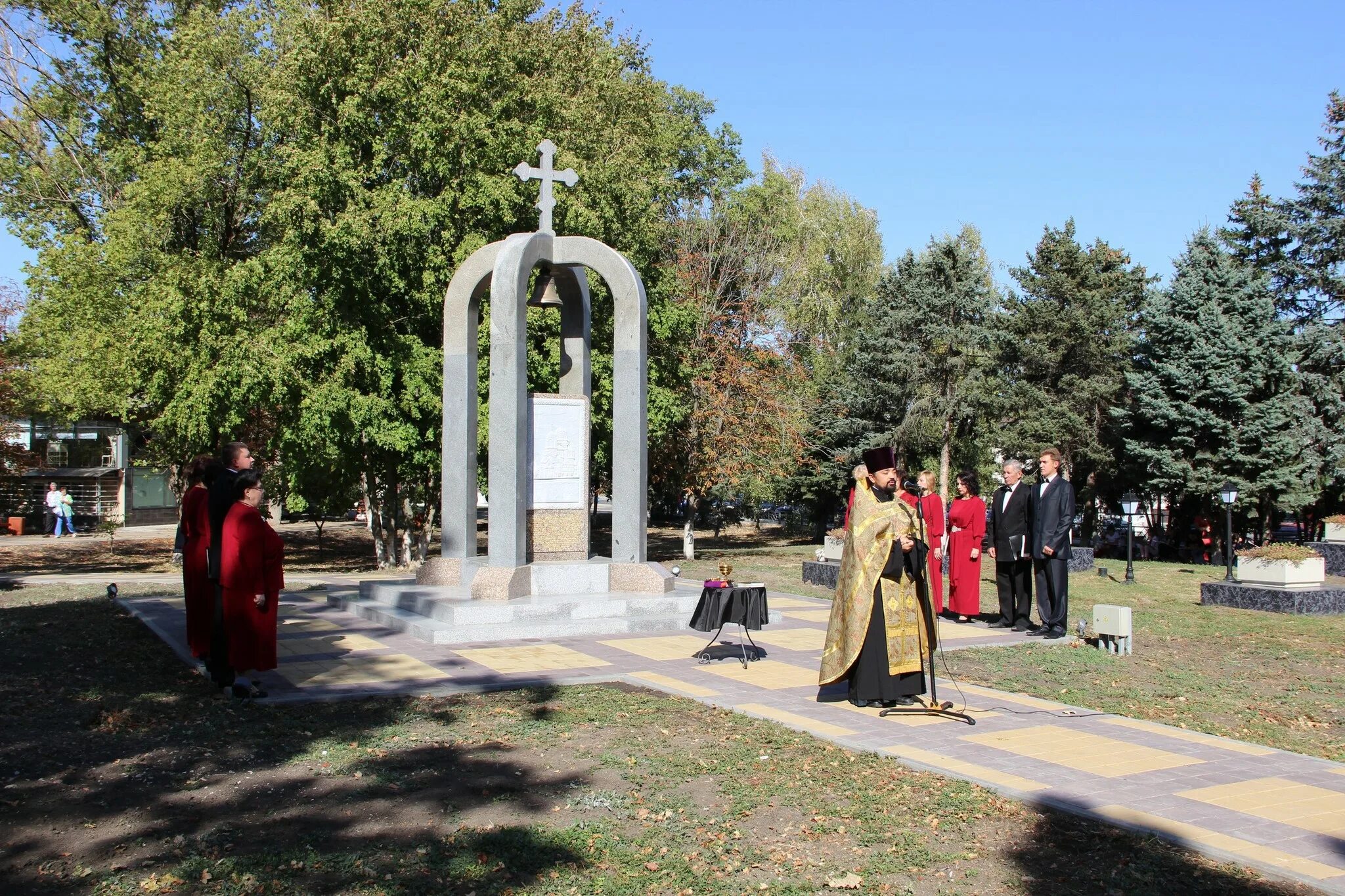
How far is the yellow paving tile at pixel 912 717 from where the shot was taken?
7797 mm

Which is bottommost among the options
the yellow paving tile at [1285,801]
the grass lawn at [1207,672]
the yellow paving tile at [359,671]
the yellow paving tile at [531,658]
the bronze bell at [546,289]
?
the grass lawn at [1207,672]

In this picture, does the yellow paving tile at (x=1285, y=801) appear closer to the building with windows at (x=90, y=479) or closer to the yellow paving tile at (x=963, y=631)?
the yellow paving tile at (x=963, y=631)

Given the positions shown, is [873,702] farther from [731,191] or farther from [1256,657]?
[731,191]

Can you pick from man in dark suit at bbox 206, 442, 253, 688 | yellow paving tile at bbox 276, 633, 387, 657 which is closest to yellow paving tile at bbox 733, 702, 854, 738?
man in dark suit at bbox 206, 442, 253, 688

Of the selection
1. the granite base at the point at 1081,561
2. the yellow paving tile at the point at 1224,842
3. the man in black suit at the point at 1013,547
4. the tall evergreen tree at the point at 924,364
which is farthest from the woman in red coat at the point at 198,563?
the tall evergreen tree at the point at 924,364

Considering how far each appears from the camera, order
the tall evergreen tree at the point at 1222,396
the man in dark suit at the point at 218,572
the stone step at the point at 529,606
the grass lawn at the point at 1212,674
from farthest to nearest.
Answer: the tall evergreen tree at the point at 1222,396 → the stone step at the point at 529,606 → the man in dark suit at the point at 218,572 → the grass lawn at the point at 1212,674

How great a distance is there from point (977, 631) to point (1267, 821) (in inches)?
292

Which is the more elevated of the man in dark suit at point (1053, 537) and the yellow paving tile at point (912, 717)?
the man in dark suit at point (1053, 537)

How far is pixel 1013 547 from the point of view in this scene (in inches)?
500

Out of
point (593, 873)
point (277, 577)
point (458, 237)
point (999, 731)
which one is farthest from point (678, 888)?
point (458, 237)

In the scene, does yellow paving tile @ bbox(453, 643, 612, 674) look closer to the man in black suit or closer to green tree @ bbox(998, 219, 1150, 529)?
the man in black suit

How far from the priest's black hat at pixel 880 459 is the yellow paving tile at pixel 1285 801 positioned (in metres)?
3.15

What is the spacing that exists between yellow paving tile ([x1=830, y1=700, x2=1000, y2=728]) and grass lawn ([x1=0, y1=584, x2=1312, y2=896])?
1.04 meters

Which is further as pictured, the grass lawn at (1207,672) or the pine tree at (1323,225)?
the pine tree at (1323,225)
